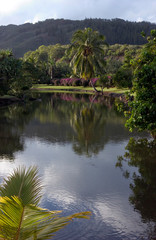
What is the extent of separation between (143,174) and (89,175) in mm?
2186

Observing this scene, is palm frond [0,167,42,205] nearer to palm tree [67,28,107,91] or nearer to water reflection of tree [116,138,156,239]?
water reflection of tree [116,138,156,239]

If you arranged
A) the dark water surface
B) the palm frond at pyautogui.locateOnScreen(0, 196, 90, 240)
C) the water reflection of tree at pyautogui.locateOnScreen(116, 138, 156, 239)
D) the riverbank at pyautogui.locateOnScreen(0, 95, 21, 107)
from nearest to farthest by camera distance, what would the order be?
the palm frond at pyautogui.locateOnScreen(0, 196, 90, 240) → the dark water surface → the water reflection of tree at pyautogui.locateOnScreen(116, 138, 156, 239) → the riverbank at pyautogui.locateOnScreen(0, 95, 21, 107)

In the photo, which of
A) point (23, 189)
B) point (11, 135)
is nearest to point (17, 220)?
point (23, 189)

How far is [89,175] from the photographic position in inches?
433

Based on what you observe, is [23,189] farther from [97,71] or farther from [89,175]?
[97,71]

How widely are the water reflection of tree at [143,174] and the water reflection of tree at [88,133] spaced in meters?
1.94

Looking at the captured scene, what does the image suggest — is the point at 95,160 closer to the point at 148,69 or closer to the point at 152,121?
the point at 152,121

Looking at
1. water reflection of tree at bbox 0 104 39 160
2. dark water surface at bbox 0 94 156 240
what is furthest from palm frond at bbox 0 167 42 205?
water reflection of tree at bbox 0 104 39 160

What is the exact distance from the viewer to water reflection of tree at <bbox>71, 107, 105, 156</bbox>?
1524 centimetres

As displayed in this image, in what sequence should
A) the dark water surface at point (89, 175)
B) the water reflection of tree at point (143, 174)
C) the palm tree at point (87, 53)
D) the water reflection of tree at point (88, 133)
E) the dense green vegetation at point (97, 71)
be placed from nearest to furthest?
the dark water surface at point (89, 175)
the water reflection of tree at point (143, 174)
the dense green vegetation at point (97, 71)
the water reflection of tree at point (88, 133)
the palm tree at point (87, 53)

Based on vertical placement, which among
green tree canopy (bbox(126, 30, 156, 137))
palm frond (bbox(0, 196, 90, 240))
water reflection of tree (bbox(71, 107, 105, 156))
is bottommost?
water reflection of tree (bbox(71, 107, 105, 156))

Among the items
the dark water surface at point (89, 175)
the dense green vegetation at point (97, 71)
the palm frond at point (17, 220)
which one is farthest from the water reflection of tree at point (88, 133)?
the palm frond at point (17, 220)

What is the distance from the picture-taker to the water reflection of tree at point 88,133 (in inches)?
600

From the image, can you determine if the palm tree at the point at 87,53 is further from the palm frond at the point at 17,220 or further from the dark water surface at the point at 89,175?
the palm frond at the point at 17,220
